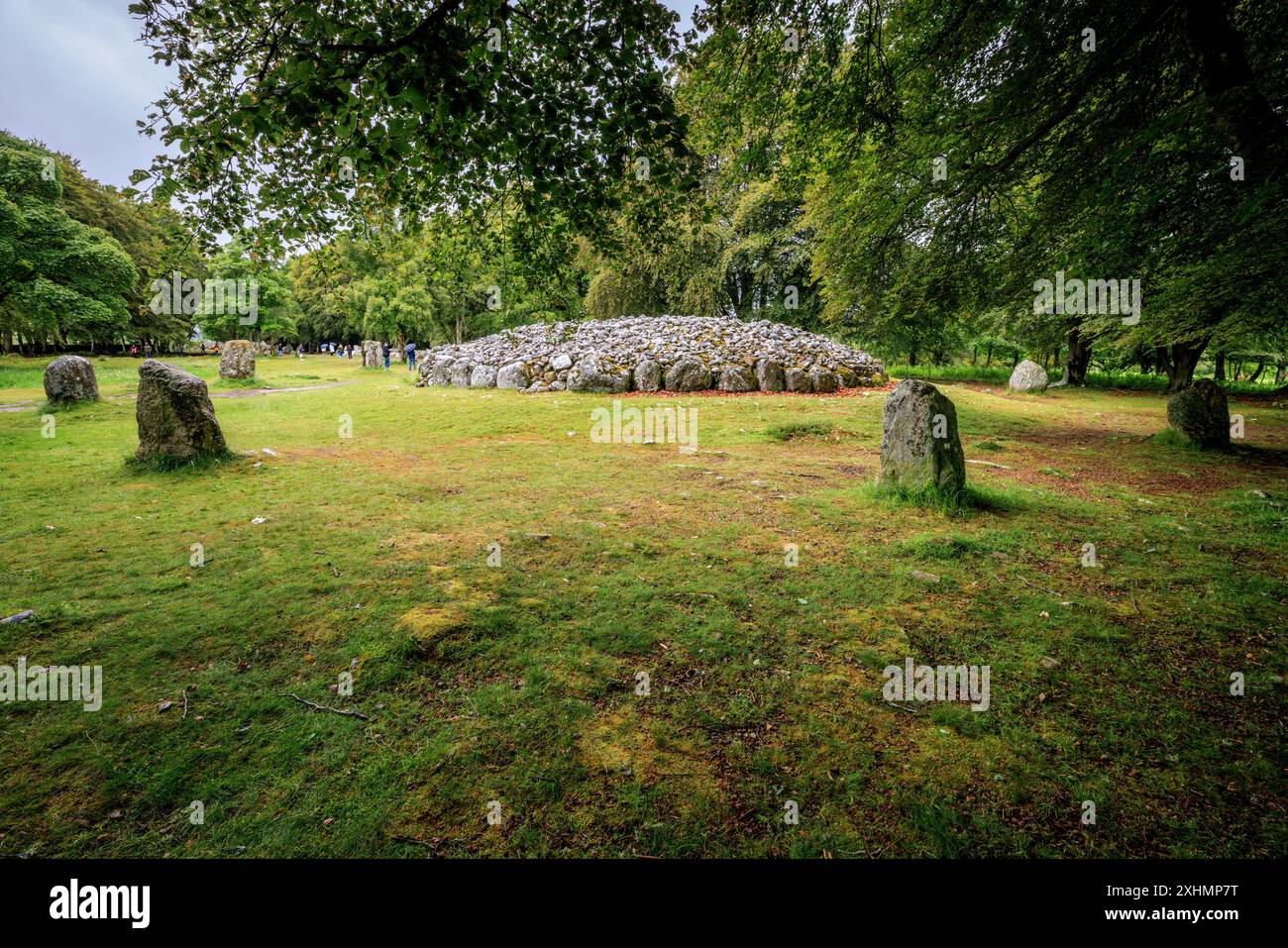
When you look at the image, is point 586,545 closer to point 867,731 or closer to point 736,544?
point 736,544

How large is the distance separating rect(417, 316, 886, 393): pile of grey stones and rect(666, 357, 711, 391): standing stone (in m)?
0.03

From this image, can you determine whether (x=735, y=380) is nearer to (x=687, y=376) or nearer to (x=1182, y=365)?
Result: (x=687, y=376)

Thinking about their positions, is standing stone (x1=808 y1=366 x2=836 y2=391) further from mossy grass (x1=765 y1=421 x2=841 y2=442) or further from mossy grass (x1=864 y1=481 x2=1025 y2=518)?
mossy grass (x1=864 y1=481 x2=1025 y2=518)

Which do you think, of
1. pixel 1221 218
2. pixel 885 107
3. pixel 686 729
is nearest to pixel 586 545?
pixel 686 729

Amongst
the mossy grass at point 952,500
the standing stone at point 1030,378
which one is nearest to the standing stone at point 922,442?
the mossy grass at point 952,500

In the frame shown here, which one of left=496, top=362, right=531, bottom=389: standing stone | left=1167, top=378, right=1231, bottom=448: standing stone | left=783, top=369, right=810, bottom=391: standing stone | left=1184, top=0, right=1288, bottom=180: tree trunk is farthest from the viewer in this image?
left=496, top=362, right=531, bottom=389: standing stone

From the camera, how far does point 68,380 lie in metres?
14.1

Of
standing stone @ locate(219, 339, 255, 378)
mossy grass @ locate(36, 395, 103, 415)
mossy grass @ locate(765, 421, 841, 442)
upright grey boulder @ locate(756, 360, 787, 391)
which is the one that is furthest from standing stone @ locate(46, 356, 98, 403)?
upright grey boulder @ locate(756, 360, 787, 391)

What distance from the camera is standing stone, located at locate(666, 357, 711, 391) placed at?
59.9ft

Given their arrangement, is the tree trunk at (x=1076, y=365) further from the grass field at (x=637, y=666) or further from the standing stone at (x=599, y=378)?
the standing stone at (x=599, y=378)

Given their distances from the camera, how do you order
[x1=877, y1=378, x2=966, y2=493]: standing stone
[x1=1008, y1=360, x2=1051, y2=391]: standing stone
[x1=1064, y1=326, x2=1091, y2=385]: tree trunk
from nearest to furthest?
1. [x1=877, y1=378, x2=966, y2=493]: standing stone
2. [x1=1008, y1=360, x2=1051, y2=391]: standing stone
3. [x1=1064, y1=326, x2=1091, y2=385]: tree trunk

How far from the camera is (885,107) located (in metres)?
7.45

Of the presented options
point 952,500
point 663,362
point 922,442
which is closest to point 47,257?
point 663,362

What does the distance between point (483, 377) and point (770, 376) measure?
11.0 metres
